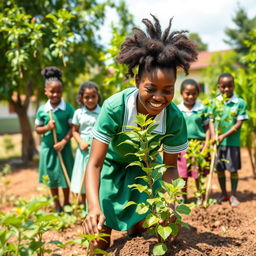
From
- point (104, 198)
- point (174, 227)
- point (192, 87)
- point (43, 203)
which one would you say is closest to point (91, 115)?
point (192, 87)

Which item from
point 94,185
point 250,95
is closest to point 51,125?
point 94,185

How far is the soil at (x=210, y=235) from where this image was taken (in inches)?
89.5

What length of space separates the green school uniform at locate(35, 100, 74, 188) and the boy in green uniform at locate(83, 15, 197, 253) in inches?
72.8

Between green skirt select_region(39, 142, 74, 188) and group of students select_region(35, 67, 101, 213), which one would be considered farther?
green skirt select_region(39, 142, 74, 188)

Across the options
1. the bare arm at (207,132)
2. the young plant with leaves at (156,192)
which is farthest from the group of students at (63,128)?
the young plant with leaves at (156,192)

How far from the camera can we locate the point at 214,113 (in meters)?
3.67

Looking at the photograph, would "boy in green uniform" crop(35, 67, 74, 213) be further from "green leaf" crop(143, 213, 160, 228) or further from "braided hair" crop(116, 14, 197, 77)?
"green leaf" crop(143, 213, 160, 228)

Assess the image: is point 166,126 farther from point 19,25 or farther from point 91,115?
point 19,25

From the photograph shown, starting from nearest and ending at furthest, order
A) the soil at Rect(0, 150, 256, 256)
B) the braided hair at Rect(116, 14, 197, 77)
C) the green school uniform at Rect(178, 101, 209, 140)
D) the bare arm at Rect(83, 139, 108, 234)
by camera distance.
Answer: the bare arm at Rect(83, 139, 108, 234), the braided hair at Rect(116, 14, 197, 77), the soil at Rect(0, 150, 256, 256), the green school uniform at Rect(178, 101, 209, 140)

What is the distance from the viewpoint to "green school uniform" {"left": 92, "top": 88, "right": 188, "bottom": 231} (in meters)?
2.31

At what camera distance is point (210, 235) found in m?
2.81

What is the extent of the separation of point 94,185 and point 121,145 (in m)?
0.38

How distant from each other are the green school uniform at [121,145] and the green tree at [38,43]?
2481 mm

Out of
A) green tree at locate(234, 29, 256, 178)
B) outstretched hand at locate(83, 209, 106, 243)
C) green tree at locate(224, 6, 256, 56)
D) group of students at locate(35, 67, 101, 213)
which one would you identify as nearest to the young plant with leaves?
outstretched hand at locate(83, 209, 106, 243)
